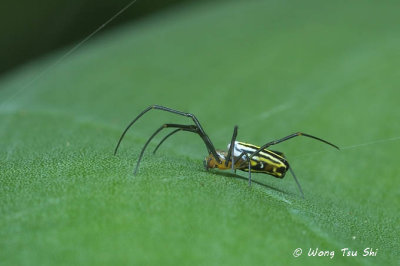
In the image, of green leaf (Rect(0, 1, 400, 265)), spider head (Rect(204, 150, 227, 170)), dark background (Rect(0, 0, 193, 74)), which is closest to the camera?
green leaf (Rect(0, 1, 400, 265))

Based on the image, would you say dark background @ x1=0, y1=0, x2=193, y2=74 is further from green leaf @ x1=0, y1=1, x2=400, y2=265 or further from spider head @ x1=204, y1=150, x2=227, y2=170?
spider head @ x1=204, y1=150, x2=227, y2=170

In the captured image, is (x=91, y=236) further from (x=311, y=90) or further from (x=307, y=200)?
(x=311, y=90)

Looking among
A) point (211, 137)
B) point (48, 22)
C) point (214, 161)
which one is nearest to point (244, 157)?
point (214, 161)

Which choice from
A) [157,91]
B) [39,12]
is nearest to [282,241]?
[157,91]

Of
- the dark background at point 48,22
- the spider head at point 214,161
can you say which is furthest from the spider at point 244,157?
the dark background at point 48,22

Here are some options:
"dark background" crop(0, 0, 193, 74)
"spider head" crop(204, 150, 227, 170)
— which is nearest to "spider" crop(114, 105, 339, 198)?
"spider head" crop(204, 150, 227, 170)

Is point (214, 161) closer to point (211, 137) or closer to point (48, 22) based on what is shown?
point (211, 137)
